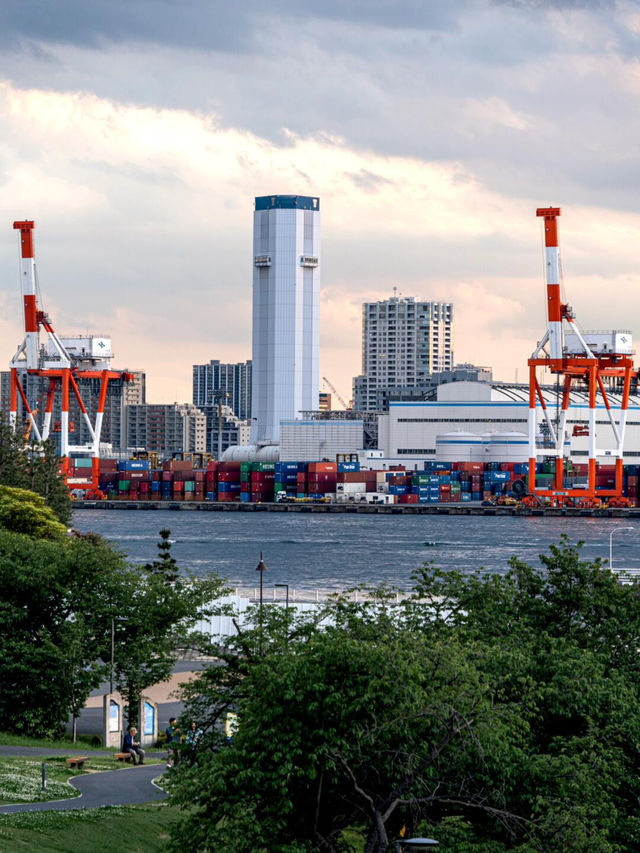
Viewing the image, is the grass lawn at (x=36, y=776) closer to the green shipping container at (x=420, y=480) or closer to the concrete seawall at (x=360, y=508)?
the concrete seawall at (x=360, y=508)

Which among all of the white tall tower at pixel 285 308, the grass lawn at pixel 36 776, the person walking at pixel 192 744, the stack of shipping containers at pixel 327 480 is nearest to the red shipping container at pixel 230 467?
the stack of shipping containers at pixel 327 480

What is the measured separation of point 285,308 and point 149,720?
15324cm

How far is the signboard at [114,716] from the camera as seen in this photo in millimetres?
30125

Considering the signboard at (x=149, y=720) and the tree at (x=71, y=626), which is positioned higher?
the tree at (x=71, y=626)

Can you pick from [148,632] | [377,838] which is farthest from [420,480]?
[377,838]

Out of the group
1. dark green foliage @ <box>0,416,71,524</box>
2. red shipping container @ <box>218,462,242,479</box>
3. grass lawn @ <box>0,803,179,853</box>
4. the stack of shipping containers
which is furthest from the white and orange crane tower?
grass lawn @ <box>0,803,179,853</box>

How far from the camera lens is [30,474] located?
63.3 meters

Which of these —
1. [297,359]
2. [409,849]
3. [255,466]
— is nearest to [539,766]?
[409,849]

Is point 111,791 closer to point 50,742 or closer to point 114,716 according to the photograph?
point 50,742

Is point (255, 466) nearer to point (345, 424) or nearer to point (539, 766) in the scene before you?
point (345, 424)

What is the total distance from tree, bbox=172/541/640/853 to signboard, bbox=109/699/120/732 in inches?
432

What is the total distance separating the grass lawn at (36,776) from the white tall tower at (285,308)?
516 feet

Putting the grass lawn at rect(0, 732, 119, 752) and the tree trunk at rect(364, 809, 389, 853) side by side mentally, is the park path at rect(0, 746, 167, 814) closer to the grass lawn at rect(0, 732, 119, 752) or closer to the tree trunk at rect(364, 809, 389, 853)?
the grass lawn at rect(0, 732, 119, 752)

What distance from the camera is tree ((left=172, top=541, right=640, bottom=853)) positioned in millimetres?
16469
